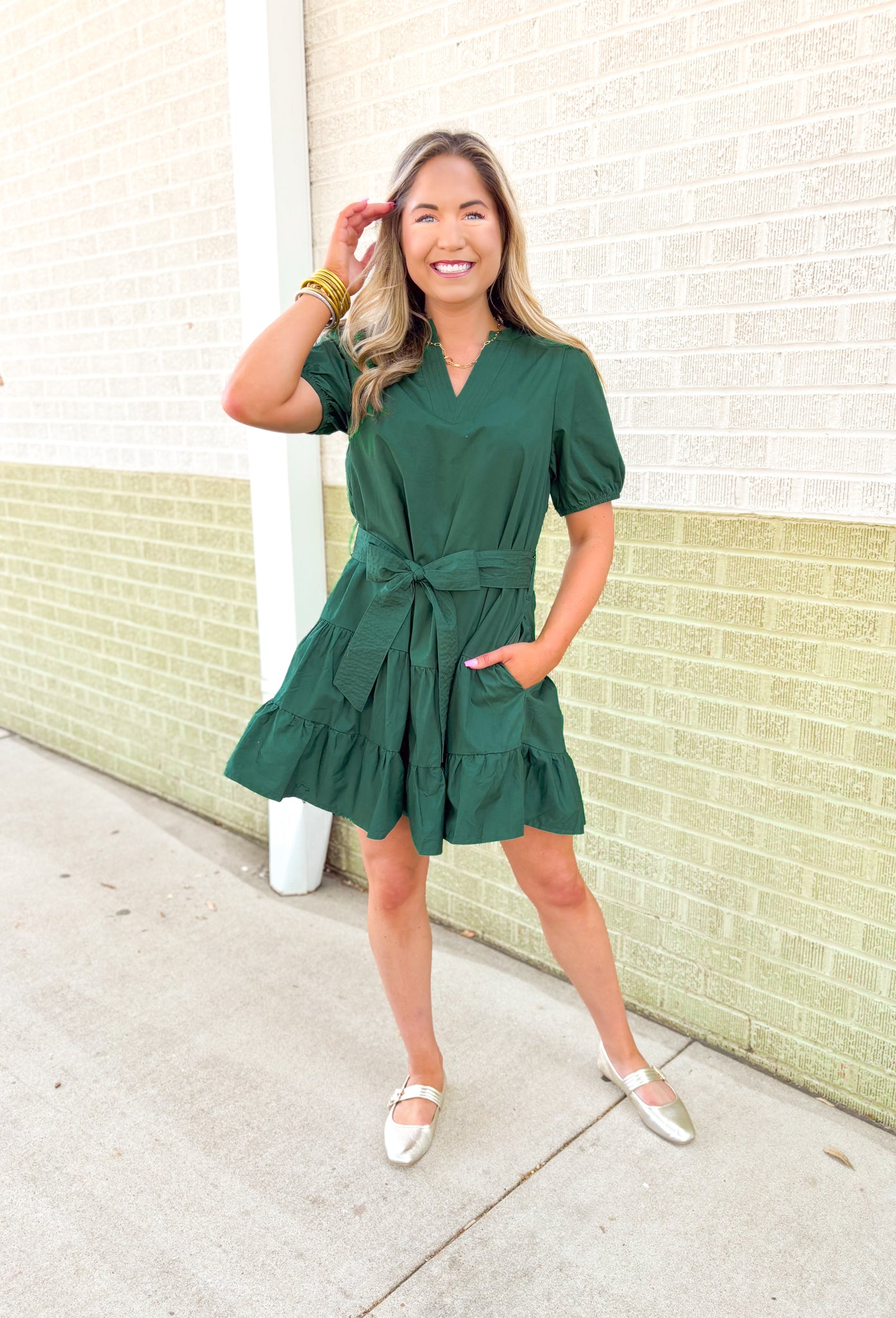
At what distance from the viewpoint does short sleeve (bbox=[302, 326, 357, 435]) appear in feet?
6.45

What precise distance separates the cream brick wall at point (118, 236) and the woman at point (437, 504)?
5.58ft

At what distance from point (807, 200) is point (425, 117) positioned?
3.74 ft

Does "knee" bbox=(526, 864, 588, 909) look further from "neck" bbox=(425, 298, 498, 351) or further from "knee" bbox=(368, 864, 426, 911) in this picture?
"neck" bbox=(425, 298, 498, 351)

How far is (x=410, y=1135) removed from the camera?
7.37ft

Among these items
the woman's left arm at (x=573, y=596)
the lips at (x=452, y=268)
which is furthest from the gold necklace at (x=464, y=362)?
the woman's left arm at (x=573, y=596)

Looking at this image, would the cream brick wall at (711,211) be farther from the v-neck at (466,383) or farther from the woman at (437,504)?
the v-neck at (466,383)

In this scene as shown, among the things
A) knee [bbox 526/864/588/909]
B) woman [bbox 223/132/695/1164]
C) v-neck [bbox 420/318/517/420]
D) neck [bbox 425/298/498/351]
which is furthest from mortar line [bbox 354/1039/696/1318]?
neck [bbox 425/298/498/351]

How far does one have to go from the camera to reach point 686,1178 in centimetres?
217

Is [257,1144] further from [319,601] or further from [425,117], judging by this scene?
[425,117]

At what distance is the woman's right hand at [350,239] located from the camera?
1936mm

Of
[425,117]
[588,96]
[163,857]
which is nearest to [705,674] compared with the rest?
[588,96]

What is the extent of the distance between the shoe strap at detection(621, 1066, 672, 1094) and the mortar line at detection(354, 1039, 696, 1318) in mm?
66

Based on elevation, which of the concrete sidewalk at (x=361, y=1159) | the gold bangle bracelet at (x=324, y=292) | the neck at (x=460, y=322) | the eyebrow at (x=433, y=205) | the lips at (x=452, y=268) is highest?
the eyebrow at (x=433, y=205)

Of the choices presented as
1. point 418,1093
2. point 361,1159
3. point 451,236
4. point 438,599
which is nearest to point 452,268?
point 451,236
